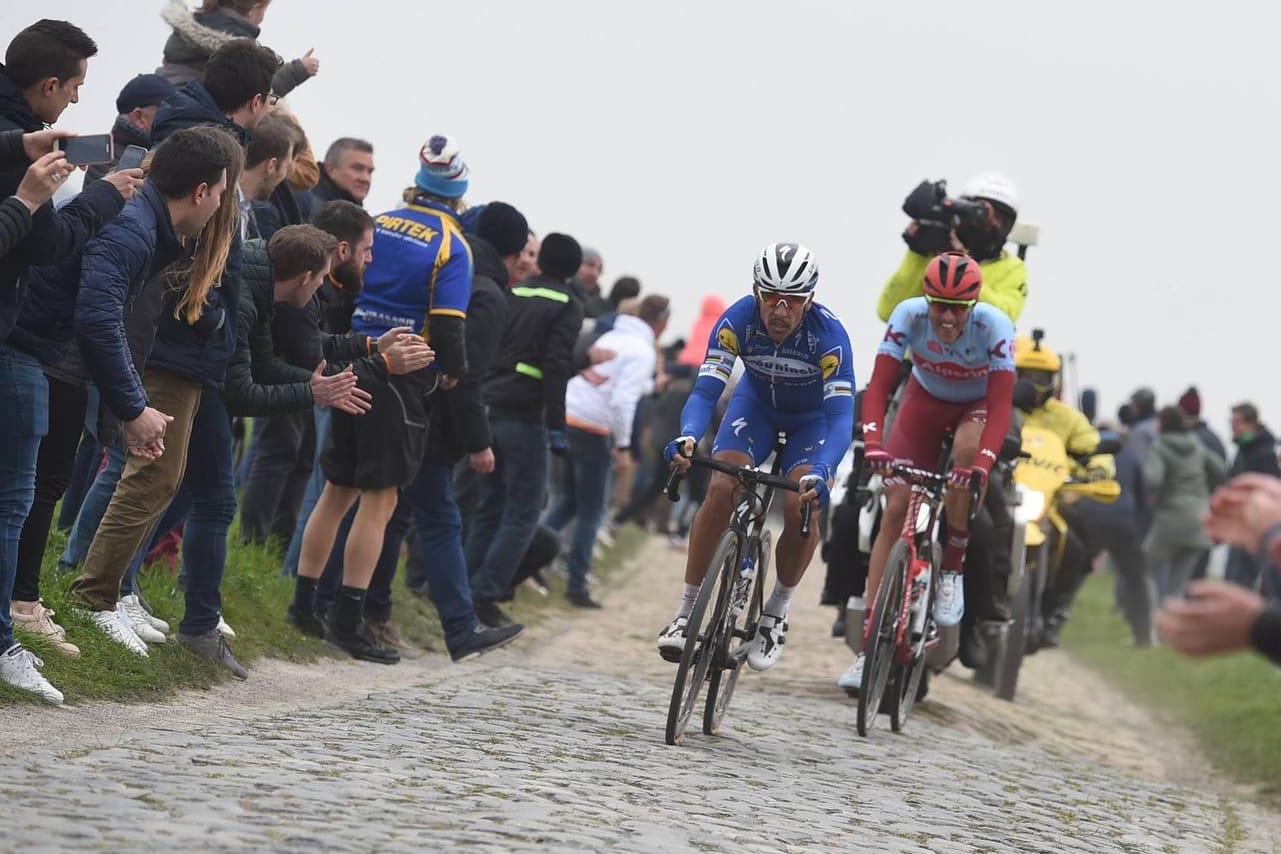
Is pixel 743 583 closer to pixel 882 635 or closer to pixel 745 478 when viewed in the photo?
pixel 745 478

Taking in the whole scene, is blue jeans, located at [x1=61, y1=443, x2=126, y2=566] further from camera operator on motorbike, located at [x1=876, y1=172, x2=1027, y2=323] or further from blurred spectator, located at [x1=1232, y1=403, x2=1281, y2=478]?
blurred spectator, located at [x1=1232, y1=403, x2=1281, y2=478]

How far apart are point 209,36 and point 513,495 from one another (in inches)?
170

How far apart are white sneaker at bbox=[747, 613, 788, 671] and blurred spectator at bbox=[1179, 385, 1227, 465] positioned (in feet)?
49.9

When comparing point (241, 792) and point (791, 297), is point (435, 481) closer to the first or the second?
point (791, 297)

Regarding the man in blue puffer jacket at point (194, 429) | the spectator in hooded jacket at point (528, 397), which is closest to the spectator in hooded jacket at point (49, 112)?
the man in blue puffer jacket at point (194, 429)

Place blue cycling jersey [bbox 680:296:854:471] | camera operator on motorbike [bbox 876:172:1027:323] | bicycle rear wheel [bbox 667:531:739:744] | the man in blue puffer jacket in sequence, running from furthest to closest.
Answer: camera operator on motorbike [bbox 876:172:1027:323] → blue cycling jersey [bbox 680:296:854:471] → bicycle rear wheel [bbox 667:531:739:744] → the man in blue puffer jacket

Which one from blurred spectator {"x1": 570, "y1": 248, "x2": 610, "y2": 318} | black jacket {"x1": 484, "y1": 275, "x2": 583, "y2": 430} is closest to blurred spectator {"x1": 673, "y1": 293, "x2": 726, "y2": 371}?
blurred spectator {"x1": 570, "y1": 248, "x2": 610, "y2": 318}

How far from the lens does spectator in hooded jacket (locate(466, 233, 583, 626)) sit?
14.4m

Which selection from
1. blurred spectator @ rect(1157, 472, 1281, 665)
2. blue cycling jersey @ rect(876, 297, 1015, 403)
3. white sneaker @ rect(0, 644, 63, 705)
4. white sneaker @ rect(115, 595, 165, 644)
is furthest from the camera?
blue cycling jersey @ rect(876, 297, 1015, 403)

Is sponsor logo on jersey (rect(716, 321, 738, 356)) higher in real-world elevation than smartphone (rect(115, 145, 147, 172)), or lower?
higher

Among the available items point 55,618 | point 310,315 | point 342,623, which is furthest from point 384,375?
point 55,618

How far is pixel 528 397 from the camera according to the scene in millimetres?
14453

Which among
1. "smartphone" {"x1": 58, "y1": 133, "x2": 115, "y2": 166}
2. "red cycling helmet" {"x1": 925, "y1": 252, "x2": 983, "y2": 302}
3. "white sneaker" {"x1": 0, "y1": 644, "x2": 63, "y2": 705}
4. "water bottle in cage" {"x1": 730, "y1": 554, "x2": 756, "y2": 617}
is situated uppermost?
"red cycling helmet" {"x1": 925, "y1": 252, "x2": 983, "y2": 302}

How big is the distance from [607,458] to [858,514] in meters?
4.31
